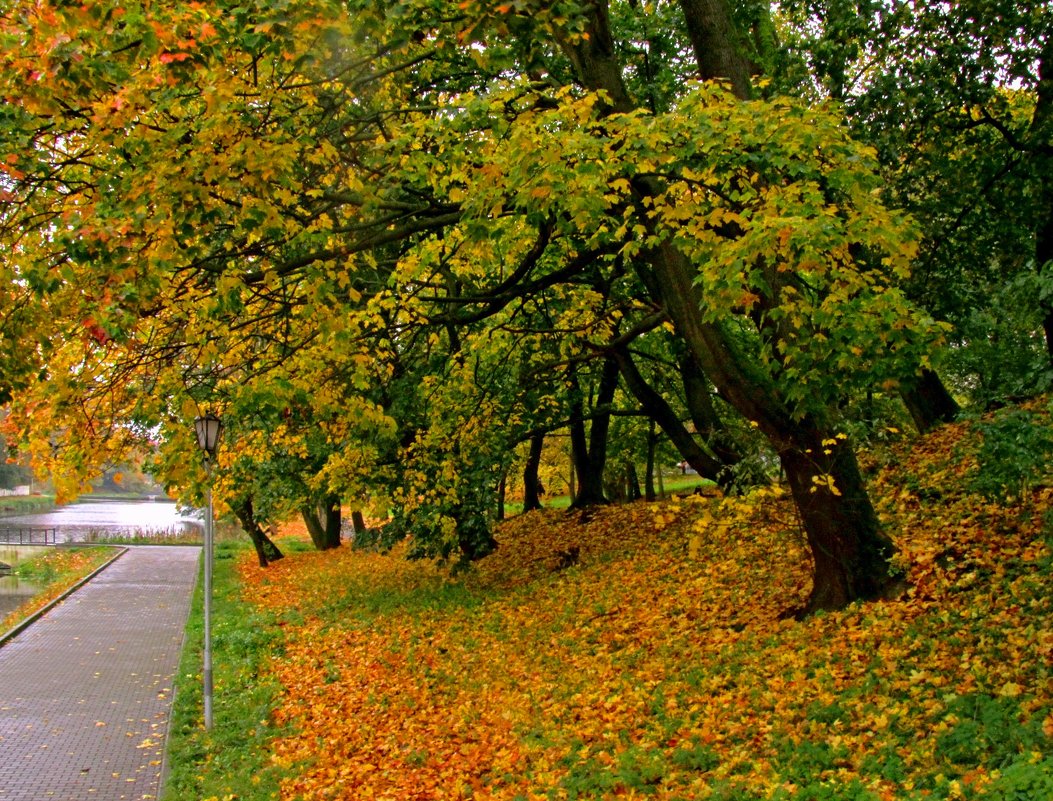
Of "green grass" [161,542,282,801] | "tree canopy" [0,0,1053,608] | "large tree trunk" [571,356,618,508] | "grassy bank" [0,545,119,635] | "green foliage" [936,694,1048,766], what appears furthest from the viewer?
"grassy bank" [0,545,119,635]

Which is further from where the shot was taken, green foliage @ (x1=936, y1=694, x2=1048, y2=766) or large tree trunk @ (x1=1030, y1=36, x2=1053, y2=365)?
large tree trunk @ (x1=1030, y1=36, x2=1053, y2=365)

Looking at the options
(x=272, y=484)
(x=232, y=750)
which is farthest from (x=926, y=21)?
(x=272, y=484)

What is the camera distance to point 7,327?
6.39 m

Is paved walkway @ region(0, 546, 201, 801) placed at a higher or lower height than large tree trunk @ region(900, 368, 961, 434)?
lower

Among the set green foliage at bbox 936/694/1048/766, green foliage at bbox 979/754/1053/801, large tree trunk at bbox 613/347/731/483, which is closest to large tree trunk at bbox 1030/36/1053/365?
green foliage at bbox 936/694/1048/766

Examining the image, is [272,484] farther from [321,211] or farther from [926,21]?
[926,21]

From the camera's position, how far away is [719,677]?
8023 millimetres

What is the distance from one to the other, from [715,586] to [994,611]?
4184mm

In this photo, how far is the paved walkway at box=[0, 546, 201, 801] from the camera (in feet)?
28.9

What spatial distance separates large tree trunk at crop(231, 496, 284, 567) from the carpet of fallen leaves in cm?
1325

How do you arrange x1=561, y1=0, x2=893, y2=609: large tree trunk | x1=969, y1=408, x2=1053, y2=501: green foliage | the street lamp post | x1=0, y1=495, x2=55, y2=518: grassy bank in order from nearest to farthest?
x1=969, y1=408, x2=1053, y2=501: green foliage < x1=561, y1=0, x2=893, y2=609: large tree trunk < the street lamp post < x1=0, y1=495, x2=55, y2=518: grassy bank

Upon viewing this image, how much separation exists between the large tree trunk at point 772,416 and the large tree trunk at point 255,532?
19451mm

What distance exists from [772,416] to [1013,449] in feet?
5.98

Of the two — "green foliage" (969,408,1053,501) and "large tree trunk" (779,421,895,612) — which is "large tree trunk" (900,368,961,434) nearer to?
"large tree trunk" (779,421,895,612)
